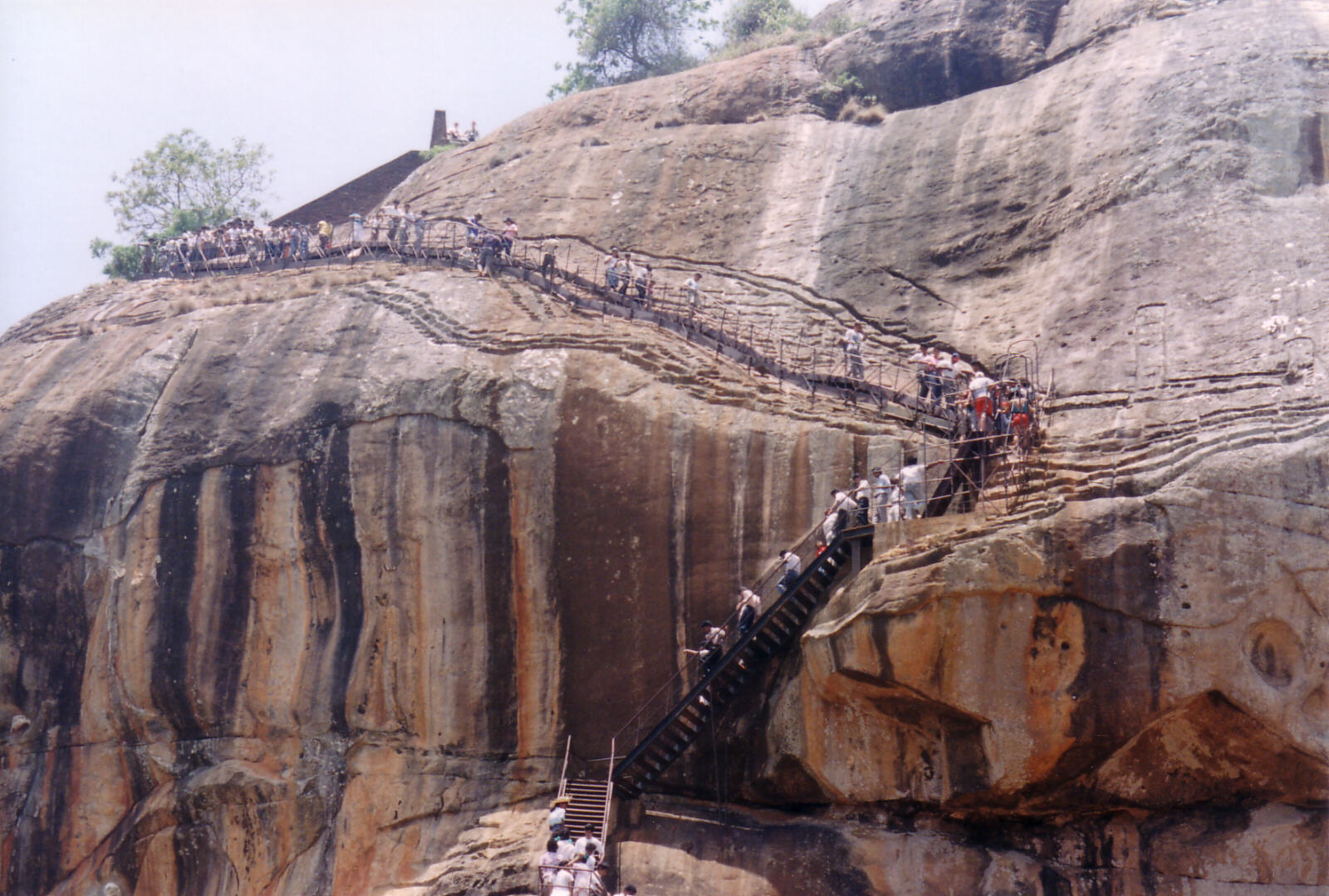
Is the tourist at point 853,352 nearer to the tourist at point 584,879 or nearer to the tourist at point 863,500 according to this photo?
the tourist at point 863,500

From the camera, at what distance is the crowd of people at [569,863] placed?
52.3 feet

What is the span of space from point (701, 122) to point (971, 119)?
6046mm

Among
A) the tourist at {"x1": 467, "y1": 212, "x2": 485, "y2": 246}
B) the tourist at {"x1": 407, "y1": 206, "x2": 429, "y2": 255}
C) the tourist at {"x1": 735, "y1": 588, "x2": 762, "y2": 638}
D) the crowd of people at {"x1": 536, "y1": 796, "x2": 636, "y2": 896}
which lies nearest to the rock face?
the tourist at {"x1": 735, "y1": 588, "x2": 762, "y2": 638}

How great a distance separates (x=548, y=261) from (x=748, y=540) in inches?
296

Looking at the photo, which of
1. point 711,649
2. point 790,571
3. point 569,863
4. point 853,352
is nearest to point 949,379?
point 853,352

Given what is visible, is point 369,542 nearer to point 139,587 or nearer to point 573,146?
point 139,587

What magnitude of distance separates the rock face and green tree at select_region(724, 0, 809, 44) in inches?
416

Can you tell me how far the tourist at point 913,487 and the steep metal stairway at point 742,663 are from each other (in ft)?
2.43

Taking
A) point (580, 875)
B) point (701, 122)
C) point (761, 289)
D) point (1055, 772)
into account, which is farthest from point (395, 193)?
point (1055, 772)

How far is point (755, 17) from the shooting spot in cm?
3497

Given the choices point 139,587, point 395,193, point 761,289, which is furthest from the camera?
point 395,193

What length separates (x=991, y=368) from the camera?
1986 cm

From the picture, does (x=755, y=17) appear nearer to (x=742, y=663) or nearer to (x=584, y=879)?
(x=742, y=663)

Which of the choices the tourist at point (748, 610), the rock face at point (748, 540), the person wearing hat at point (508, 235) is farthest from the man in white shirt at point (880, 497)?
the person wearing hat at point (508, 235)
